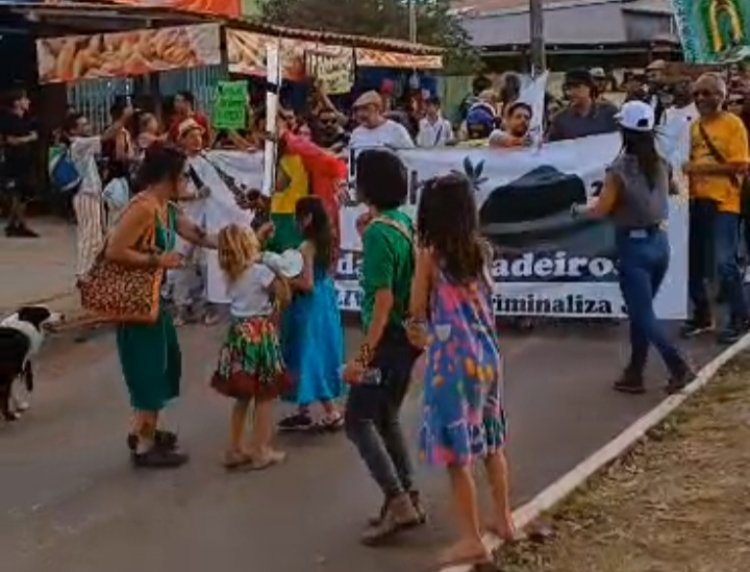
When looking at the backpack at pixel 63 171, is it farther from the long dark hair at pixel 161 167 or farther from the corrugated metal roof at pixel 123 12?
the long dark hair at pixel 161 167

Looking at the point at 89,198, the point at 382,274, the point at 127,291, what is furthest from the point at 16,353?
the point at 89,198

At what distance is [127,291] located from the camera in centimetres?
771

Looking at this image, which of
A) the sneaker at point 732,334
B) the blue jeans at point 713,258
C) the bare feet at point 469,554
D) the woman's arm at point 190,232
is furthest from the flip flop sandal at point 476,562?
the blue jeans at point 713,258

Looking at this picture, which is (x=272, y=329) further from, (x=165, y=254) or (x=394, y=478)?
(x=394, y=478)

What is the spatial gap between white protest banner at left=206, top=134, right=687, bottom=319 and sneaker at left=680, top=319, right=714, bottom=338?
10 centimetres

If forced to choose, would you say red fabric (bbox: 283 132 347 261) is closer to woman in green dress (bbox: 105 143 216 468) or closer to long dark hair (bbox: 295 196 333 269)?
long dark hair (bbox: 295 196 333 269)

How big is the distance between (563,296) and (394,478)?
5.45 metres

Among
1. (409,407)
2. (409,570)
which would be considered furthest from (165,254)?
(409,570)

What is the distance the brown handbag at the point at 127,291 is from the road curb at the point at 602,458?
226 centimetres

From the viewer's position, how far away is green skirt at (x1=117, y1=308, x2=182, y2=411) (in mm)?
7801

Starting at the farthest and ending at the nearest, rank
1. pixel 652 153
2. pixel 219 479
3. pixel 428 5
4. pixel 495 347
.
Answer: pixel 428 5 → pixel 652 153 → pixel 219 479 → pixel 495 347

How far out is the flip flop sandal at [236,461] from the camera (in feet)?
25.3

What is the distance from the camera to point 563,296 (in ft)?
38.3

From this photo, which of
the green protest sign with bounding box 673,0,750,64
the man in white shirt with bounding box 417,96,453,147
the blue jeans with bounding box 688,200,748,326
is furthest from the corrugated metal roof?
the blue jeans with bounding box 688,200,748,326
